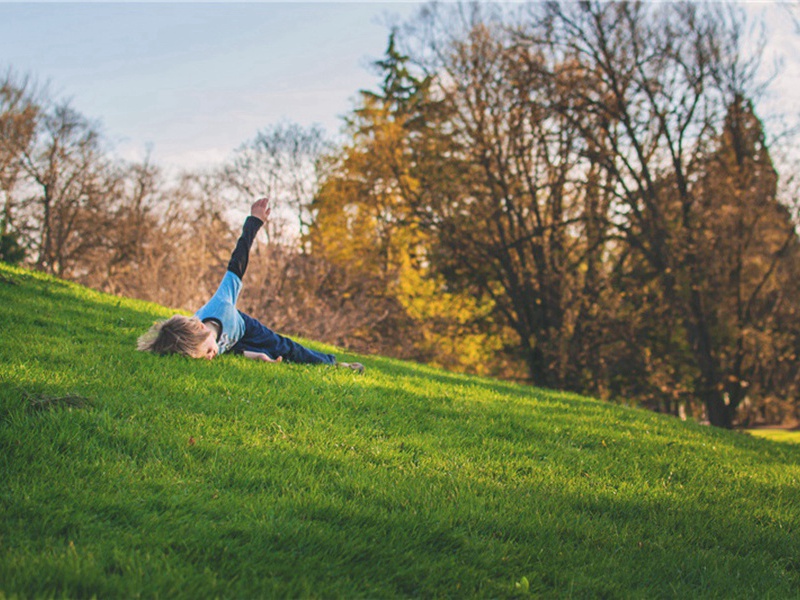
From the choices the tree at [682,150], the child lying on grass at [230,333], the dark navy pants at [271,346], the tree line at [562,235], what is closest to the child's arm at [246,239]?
the child lying on grass at [230,333]

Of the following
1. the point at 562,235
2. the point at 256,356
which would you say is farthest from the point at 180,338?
the point at 562,235

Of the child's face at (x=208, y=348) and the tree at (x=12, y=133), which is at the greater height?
the tree at (x=12, y=133)

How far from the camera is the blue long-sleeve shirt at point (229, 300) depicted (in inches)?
289

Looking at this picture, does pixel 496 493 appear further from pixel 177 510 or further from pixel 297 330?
pixel 297 330

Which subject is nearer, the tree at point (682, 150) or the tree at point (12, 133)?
the tree at point (682, 150)

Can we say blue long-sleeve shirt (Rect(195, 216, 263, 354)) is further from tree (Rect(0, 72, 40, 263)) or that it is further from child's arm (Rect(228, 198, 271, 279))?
tree (Rect(0, 72, 40, 263))

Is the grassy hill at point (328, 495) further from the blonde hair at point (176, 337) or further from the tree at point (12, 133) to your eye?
the tree at point (12, 133)

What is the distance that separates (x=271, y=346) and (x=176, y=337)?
60.5 inches

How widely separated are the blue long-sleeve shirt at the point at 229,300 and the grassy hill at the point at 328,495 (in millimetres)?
600

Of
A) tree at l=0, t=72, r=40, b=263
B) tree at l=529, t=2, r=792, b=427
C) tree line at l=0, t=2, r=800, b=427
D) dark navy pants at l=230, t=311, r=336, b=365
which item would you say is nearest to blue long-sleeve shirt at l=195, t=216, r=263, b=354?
dark navy pants at l=230, t=311, r=336, b=365

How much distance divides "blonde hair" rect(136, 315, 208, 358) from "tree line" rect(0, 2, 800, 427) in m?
9.31

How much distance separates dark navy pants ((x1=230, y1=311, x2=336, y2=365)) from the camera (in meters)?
7.99

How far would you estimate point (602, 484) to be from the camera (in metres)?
5.05

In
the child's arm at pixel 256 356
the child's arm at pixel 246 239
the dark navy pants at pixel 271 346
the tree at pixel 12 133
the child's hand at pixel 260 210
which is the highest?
the tree at pixel 12 133
